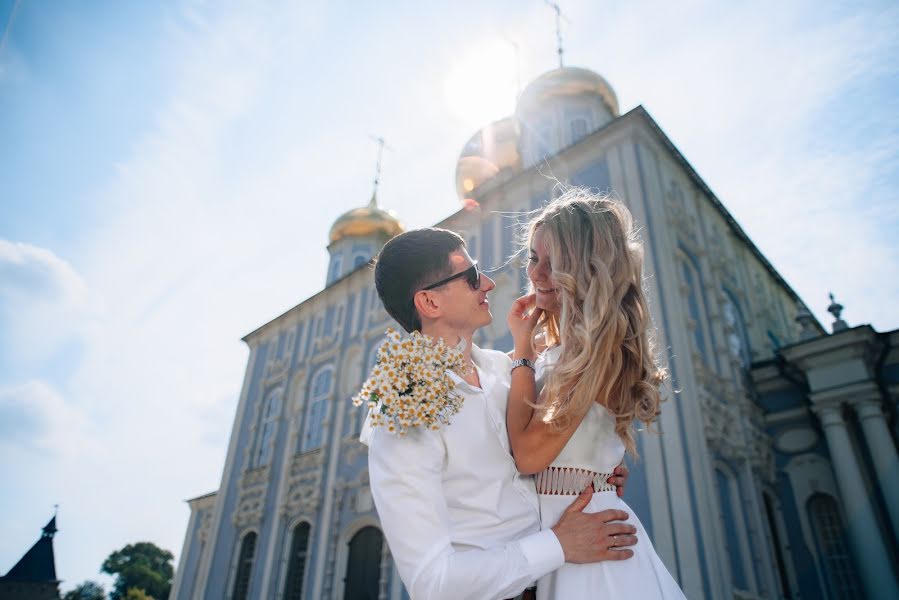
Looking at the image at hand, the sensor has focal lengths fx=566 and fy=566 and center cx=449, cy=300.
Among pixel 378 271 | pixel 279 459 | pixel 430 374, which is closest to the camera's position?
pixel 430 374

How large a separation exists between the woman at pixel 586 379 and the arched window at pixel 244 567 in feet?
55.7

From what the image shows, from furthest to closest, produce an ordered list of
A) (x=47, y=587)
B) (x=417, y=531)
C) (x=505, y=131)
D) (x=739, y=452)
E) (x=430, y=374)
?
(x=47, y=587), (x=505, y=131), (x=739, y=452), (x=430, y=374), (x=417, y=531)

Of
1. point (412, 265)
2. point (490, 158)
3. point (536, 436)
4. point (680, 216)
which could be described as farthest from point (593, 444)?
point (490, 158)

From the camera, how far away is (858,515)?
35.1 ft

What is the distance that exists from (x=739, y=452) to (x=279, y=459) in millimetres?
13247

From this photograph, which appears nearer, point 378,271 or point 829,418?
point 378,271

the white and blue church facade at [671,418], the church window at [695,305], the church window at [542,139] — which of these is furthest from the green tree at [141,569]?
the church window at [695,305]

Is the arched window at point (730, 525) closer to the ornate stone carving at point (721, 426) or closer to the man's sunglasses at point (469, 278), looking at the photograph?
the ornate stone carving at point (721, 426)

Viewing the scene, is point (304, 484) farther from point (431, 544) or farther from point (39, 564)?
point (39, 564)

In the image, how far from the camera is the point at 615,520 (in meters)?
2.29

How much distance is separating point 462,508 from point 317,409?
16.5 meters

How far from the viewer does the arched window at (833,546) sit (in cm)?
1139

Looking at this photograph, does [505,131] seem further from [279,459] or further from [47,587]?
[47,587]

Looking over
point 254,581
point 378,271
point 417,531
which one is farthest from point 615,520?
point 254,581
